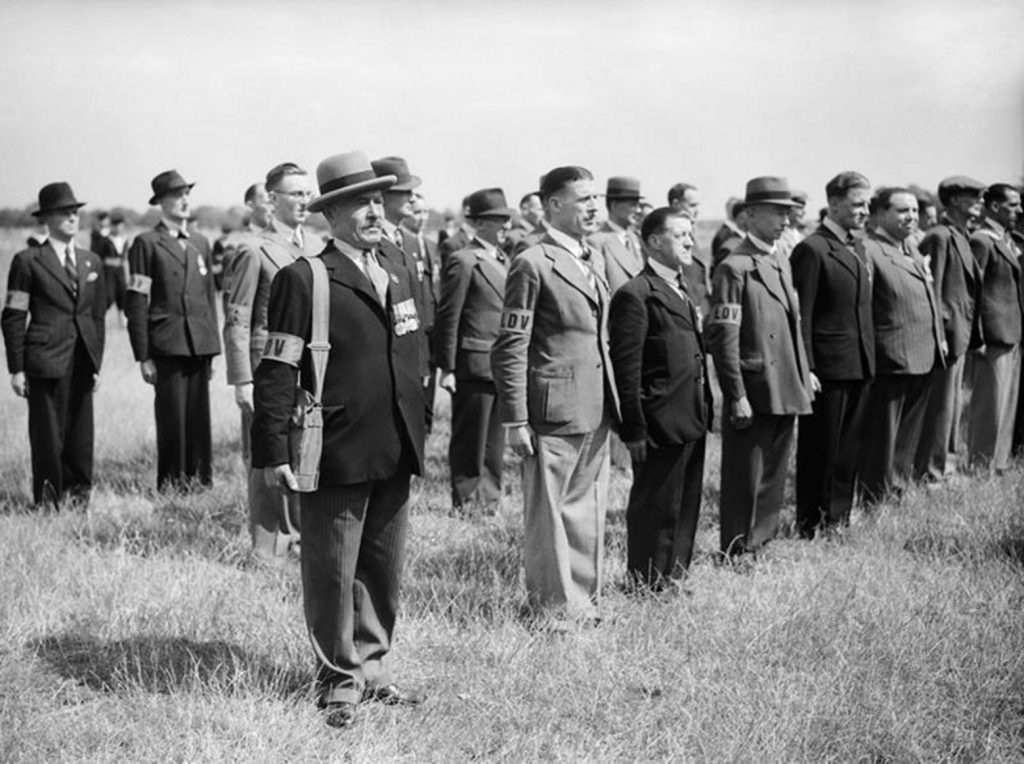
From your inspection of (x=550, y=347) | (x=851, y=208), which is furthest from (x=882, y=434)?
(x=550, y=347)

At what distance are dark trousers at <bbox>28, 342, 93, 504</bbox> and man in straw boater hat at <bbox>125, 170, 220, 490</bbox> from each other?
45cm

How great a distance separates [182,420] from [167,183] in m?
1.77

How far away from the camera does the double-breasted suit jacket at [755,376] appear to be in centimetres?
663

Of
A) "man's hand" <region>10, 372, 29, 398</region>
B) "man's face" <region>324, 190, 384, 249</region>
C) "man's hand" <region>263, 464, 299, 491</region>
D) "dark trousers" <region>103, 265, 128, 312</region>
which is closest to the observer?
"man's hand" <region>263, 464, 299, 491</region>

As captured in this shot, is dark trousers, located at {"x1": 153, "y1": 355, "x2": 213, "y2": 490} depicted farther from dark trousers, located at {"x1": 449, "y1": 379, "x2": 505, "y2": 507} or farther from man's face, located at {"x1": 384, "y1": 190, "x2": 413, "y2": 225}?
dark trousers, located at {"x1": 449, "y1": 379, "x2": 505, "y2": 507}

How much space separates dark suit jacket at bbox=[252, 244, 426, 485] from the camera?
4.15m

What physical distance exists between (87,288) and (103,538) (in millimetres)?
2079

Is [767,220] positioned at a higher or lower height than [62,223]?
higher

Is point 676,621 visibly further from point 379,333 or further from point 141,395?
point 141,395

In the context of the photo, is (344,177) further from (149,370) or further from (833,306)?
(149,370)

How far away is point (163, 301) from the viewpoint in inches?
332

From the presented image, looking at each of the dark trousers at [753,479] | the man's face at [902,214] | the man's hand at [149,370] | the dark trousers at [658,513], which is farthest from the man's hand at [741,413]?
the man's hand at [149,370]

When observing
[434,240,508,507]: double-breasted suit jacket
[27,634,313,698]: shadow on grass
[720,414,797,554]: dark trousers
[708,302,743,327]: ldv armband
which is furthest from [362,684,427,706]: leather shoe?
[434,240,508,507]: double-breasted suit jacket

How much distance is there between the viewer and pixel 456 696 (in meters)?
4.61
